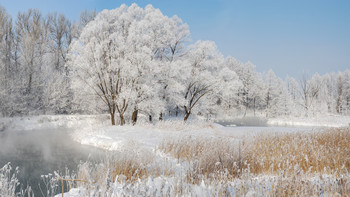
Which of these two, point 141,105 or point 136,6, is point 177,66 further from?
point 136,6

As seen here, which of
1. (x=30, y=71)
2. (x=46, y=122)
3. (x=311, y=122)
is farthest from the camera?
(x=311, y=122)

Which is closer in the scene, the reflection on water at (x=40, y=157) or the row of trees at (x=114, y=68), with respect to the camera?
the reflection on water at (x=40, y=157)

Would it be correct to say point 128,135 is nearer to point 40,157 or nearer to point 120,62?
point 40,157

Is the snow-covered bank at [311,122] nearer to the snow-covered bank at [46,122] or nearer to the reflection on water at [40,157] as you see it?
the snow-covered bank at [46,122]

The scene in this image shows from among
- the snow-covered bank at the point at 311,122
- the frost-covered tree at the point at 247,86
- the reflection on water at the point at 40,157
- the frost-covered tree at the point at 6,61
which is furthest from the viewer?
the frost-covered tree at the point at 247,86

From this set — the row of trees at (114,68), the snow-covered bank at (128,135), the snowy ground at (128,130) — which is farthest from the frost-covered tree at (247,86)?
the snow-covered bank at (128,135)

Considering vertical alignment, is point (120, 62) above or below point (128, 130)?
above

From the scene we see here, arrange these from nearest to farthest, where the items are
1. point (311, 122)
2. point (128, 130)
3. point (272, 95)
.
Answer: point (128, 130)
point (311, 122)
point (272, 95)

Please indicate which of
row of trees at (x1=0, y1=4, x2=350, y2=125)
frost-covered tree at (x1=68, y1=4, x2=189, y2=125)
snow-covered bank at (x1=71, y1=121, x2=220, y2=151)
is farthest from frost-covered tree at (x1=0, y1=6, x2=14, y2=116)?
snow-covered bank at (x1=71, y1=121, x2=220, y2=151)

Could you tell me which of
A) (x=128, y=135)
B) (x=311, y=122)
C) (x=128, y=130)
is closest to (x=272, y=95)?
(x=311, y=122)

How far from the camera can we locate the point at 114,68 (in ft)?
49.4

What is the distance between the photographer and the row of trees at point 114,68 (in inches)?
599

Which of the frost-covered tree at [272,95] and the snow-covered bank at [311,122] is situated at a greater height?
the frost-covered tree at [272,95]

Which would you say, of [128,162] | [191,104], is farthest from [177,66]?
[128,162]
